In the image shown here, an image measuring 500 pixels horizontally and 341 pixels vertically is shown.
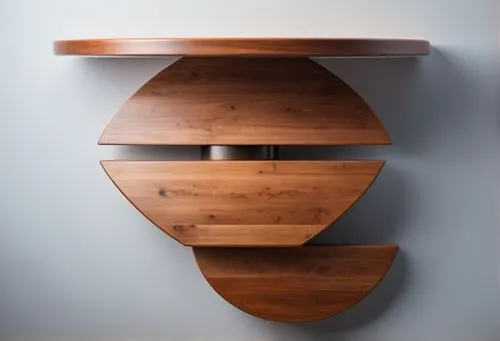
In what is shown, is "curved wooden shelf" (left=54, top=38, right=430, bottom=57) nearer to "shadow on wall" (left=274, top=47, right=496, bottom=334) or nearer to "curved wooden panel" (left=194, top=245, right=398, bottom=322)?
"shadow on wall" (left=274, top=47, right=496, bottom=334)

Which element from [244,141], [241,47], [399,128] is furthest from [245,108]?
[399,128]

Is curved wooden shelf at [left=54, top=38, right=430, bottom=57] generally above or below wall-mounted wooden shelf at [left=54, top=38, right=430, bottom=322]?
above

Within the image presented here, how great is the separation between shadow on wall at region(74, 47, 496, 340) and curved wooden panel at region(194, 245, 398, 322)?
51 millimetres

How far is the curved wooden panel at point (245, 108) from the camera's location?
1.51 metres

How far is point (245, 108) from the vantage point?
1.51m

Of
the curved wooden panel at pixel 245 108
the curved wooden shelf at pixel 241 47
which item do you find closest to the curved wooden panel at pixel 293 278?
the curved wooden panel at pixel 245 108

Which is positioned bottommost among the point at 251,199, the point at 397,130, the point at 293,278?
the point at 293,278

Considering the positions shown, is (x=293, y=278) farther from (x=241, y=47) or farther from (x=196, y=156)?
(x=241, y=47)

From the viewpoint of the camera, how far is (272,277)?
5.07 ft

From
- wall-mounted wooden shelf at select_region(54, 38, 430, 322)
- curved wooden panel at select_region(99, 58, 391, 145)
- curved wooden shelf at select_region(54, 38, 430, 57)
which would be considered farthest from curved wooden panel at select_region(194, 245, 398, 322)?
curved wooden shelf at select_region(54, 38, 430, 57)

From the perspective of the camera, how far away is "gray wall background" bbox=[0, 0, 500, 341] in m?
1.57

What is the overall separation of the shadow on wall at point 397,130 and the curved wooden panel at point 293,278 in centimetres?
5

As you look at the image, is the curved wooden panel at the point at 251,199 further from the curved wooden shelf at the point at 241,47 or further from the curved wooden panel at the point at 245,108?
the curved wooden shelf at the point at 241,47

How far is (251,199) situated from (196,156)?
0.16 meters
